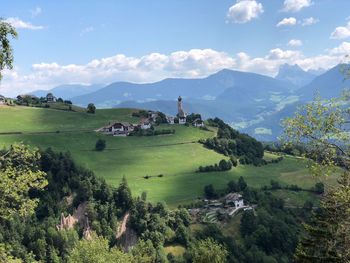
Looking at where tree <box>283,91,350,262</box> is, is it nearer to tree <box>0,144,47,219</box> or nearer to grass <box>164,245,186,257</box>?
tree <box>0,144,47,219</box>

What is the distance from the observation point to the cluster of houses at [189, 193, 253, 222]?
442 ft

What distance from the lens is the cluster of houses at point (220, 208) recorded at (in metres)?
135

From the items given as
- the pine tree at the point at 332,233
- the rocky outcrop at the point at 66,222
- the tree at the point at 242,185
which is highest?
the pine tree at the point at 332,233

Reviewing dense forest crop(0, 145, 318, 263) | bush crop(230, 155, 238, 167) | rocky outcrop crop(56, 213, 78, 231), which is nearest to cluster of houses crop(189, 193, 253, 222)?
dense forest crop(0, 145, 318, 263)

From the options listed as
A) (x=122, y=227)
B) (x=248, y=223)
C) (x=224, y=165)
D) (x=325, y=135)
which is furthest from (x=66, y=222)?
(x=325, y=135)

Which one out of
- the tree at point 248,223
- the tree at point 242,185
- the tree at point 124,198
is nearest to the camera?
the tree at point 248,223

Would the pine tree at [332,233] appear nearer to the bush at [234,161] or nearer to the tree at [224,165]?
the tree at [224,165]

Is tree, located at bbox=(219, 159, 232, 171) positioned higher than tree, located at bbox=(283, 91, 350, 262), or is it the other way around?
tree, located at bbox=(283, 91, 350, 262)

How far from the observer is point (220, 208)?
142375 mm

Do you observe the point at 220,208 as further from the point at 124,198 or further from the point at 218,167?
the point at 218,167

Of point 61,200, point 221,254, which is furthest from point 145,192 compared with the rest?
point 221,254

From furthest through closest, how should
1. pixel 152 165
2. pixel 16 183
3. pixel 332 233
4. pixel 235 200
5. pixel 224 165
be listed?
pixel 224 165 → pixel 152 165 → pixel 235 200 → pixel 332 233 → pixel 16 183

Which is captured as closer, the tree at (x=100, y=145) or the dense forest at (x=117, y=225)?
the dense forest at (x=117, y=225)

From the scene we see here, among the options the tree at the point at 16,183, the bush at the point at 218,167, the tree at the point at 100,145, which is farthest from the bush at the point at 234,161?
the tree at the point at 16,183
